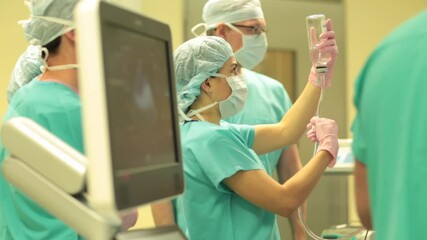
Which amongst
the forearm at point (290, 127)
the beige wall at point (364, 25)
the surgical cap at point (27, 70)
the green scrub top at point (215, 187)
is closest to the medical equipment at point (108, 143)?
the green scrub top at point (215, 187)

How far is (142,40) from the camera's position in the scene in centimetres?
127

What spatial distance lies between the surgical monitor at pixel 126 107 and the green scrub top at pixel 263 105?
4.60ft

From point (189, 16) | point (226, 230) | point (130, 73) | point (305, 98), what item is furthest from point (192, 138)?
point (189, 16)

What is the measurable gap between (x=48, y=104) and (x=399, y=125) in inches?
30.3

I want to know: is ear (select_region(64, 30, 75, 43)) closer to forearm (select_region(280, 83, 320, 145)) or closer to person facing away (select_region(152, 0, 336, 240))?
forearm (select_region(280, 83, 320, 145))

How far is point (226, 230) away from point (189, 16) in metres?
2.20

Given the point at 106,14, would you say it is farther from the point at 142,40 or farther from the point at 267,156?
the point at 267,156

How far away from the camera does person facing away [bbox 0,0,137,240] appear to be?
5.21 feet

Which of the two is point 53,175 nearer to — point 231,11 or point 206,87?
point 206,87

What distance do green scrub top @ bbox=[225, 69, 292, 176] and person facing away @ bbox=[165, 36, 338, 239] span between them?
1.80ft

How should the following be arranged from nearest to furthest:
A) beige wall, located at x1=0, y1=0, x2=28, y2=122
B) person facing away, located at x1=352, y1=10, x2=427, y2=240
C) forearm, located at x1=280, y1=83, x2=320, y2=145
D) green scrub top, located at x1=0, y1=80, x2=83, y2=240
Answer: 1. person facing away, located at x1=352, y1=10, x2=427, y2=240
2. green scrub top, located at x1=0, y1=80, x2=83, y2=240
3. forearm, located at x1=280, y1=83, x2=320, y2=145
4. beige wall, located at x1=0, y1=0, x2=28, y2=122

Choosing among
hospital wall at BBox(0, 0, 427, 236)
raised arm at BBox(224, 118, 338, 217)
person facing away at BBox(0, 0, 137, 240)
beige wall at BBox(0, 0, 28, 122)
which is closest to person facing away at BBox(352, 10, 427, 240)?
person facing away at BBox(0, 0, 137, 240)

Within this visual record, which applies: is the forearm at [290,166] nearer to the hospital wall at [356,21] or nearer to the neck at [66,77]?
the hospital wall at [356,21]

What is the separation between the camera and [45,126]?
1.58 meters
